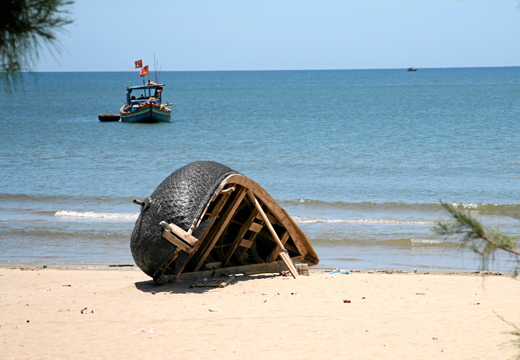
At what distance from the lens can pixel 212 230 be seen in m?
8.94

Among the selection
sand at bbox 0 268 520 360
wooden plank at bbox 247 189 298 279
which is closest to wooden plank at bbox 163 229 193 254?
sand at bbox 0 268 520 360

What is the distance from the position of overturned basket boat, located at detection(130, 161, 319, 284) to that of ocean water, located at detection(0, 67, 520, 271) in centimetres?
249

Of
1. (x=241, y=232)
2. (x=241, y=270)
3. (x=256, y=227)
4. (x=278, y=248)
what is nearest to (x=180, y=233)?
(x=241, y=232)

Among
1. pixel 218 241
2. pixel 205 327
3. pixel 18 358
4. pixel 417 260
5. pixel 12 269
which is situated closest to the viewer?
pixel 18 358

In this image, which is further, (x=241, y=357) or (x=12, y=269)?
(x=12, y=269)

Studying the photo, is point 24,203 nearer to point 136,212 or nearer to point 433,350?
point 136,212

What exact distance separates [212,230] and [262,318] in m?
1.96

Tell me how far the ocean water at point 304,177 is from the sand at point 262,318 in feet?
4.77

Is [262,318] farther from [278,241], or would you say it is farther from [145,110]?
[145,110]

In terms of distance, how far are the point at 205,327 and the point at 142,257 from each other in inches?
66.4

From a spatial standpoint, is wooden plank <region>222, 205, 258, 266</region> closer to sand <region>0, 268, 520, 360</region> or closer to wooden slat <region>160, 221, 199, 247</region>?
sand <region>0, 268, 520, 360</region>

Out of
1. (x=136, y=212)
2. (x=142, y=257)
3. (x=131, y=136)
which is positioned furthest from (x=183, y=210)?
(x=131, y=136)

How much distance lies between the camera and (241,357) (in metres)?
6.23

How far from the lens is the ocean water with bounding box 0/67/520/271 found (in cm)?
1349
